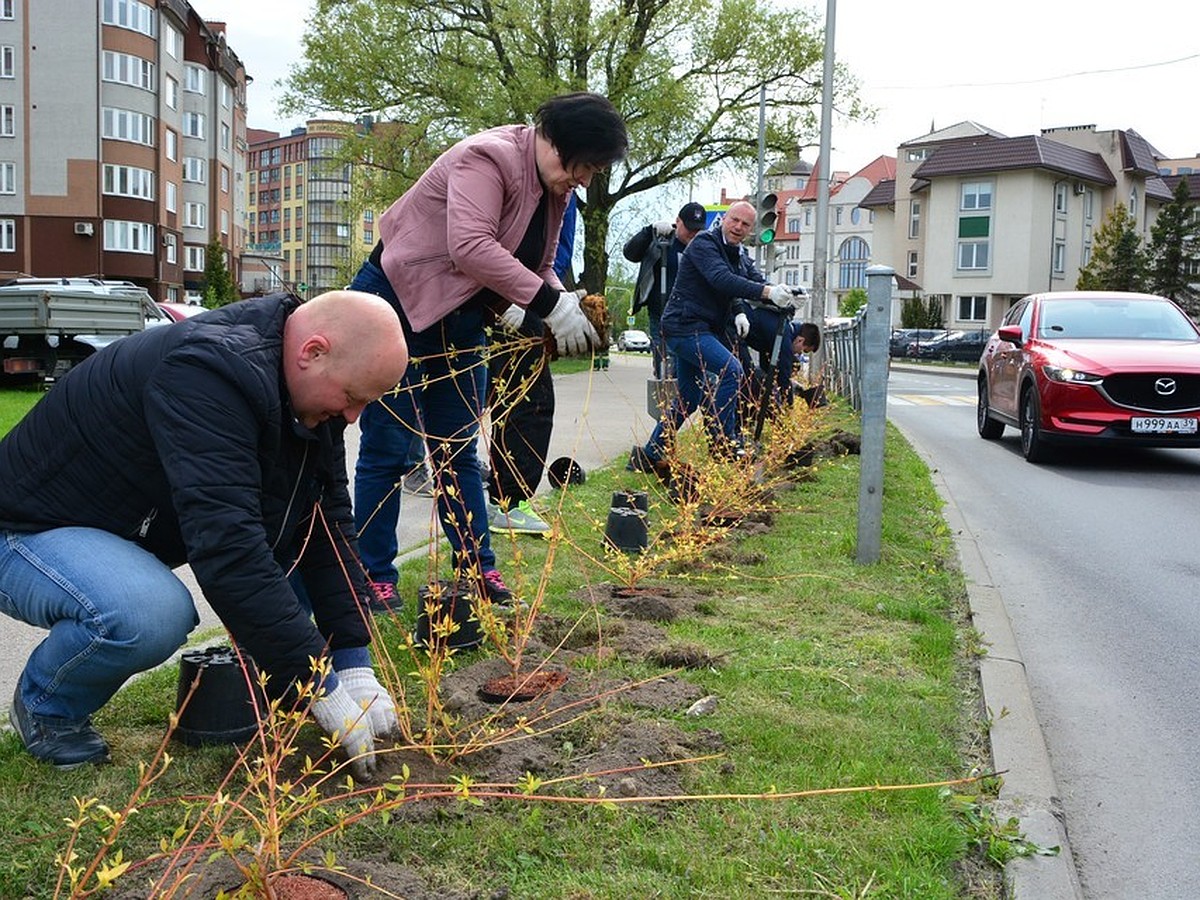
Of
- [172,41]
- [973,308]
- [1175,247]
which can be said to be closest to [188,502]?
[1175,247]

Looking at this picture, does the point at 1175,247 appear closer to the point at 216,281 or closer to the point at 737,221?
the point at 216,281

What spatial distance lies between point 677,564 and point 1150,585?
104 inches

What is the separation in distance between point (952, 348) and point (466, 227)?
173ft

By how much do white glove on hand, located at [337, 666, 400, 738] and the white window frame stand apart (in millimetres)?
68717

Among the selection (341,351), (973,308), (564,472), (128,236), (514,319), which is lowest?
(564,472)

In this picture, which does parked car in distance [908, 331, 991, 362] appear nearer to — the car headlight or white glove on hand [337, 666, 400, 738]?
the car headlight

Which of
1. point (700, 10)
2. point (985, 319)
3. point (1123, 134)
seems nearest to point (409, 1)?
point (700, 10)

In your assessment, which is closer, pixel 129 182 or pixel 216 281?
pixel 129 182

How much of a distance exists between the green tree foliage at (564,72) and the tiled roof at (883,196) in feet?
165

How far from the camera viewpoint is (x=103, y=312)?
18453 millimetres

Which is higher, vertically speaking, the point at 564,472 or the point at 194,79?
the point at 194,79

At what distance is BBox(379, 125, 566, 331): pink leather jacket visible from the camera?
173 inches

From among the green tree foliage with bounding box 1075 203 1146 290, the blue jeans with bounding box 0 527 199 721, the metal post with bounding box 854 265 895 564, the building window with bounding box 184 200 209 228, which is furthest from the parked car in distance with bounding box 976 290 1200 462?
the building window with bounding box 184 200 209 228

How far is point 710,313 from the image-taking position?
8.08m
